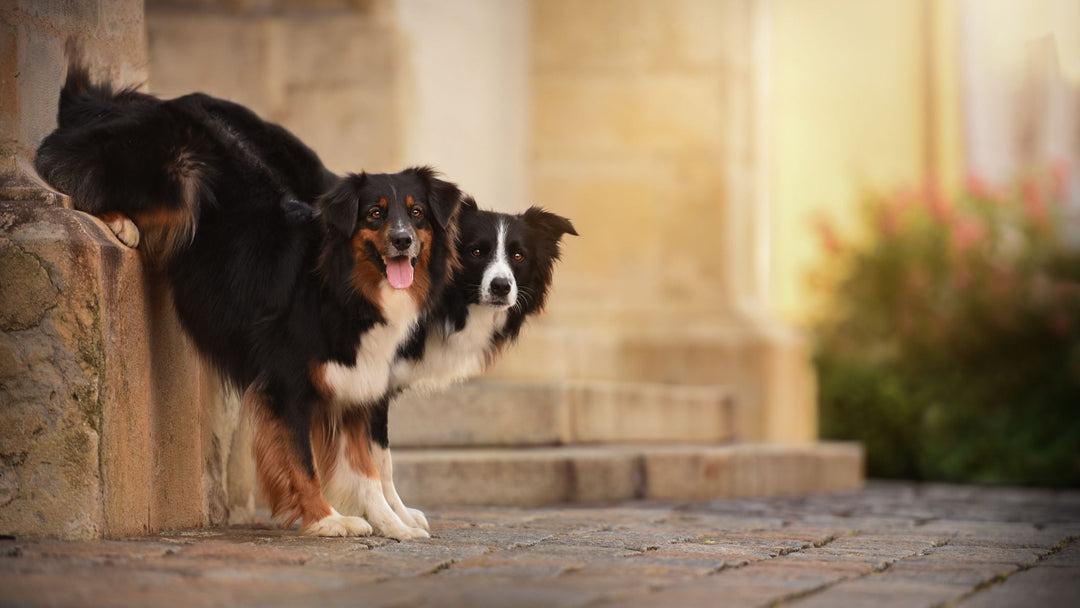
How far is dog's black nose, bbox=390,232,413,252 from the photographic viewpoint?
407cm

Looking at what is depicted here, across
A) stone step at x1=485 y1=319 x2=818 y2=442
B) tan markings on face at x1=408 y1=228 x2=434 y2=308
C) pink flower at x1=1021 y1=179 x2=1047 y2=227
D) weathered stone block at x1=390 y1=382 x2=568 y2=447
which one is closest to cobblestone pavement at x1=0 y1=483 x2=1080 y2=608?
tan markings on face at x1=408 y1=228 x2=434 y2=308

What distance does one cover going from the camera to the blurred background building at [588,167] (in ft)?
19.1

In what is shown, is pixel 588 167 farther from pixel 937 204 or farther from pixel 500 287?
pixel 500 287

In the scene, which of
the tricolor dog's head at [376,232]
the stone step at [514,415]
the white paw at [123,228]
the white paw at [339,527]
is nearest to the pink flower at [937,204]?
the stone step at [514,415]

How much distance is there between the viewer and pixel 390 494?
178 inches

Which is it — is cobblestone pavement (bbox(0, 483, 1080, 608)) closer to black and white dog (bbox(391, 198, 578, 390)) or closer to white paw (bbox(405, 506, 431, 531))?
white paw (bbox(405, 506, 431, 531))

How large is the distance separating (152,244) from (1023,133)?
1241 cm

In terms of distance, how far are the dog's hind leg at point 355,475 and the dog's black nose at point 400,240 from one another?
60cm

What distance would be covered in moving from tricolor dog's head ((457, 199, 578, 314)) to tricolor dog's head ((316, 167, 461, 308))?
380 mm

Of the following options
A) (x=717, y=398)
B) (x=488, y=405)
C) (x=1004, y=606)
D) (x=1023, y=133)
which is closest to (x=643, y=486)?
(x=488, y=405)

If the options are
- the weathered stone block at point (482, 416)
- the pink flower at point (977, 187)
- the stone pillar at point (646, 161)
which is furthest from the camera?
the pink flower at point (977, 187)

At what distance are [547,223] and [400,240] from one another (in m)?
0.92

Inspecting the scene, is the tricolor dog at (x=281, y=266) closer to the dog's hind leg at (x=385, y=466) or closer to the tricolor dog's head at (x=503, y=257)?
the dog's hind leg at (x=385, y=466)

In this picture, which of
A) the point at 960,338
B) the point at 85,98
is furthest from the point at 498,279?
the point at 960,338
